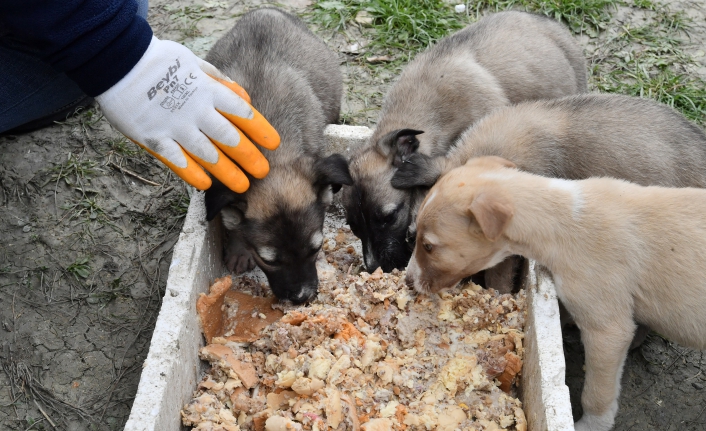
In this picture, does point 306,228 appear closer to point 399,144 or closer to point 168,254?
point 399,144

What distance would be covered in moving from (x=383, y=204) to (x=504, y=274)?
83 cm

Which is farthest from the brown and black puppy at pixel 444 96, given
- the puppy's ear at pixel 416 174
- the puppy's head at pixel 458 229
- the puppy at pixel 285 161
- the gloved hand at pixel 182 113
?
the gloved hand at pixel 182 113

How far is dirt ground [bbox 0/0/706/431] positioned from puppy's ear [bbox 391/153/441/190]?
51.4 inches

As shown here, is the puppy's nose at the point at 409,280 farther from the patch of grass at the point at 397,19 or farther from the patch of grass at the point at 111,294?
the patch of grass at the point at 397,19

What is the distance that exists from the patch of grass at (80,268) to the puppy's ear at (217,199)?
1434 mm

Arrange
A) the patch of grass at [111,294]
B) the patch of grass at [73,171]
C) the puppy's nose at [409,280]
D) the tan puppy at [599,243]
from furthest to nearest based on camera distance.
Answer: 1. the patch of grass at [73,171]
2. the patch of grass at [111,294]
3. the puppy's nose at [409,280]
4. the tan puppy at [599,243]

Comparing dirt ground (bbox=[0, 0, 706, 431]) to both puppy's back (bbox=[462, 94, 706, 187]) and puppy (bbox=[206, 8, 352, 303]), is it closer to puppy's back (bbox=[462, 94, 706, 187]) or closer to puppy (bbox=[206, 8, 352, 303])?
puppy (bbox=[206, 8, 352, 303])

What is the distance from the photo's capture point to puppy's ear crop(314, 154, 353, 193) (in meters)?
4.06

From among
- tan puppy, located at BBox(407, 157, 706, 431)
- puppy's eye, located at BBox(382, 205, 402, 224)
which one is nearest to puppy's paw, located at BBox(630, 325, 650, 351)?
→ tan puppy, located at BBox(407, 157, 706, 431)

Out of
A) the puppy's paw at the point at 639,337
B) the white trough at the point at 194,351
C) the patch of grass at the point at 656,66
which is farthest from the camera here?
the patch of grass at the point at 656,66

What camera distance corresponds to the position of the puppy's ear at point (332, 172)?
4.06 meters

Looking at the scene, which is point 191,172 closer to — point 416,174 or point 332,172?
point 332,172

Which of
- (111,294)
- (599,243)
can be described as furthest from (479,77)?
(111,294)

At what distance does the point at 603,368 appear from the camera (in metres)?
3.63
